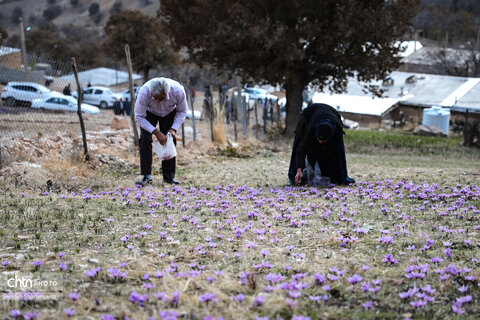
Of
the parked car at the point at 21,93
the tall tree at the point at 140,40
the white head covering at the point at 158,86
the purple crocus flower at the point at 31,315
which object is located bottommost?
the purple crocus flower at the point at 31,315

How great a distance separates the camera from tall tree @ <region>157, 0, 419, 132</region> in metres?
16.5

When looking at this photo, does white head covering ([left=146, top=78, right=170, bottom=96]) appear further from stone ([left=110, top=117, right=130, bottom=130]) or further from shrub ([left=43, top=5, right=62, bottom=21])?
shrub ([left=43, top=5, right=62, bottom=21])

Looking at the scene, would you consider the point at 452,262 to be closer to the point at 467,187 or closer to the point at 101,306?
the point at 101,306

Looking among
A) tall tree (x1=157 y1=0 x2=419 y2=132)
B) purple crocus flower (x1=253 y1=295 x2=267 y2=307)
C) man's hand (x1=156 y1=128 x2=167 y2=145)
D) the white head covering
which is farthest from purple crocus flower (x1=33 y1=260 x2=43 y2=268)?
tall tree (x1=157 y1=0 x2=419 y2=132)

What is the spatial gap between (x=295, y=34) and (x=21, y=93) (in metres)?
8.77

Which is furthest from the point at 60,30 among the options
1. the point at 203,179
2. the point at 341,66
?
the point at 203,179

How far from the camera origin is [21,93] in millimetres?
13164

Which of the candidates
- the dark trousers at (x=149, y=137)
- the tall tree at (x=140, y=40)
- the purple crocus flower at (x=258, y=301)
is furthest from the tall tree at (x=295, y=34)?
the tall tree at (x=140, y=40)

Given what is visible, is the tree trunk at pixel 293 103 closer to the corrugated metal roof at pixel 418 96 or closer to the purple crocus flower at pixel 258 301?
the purple crocus flower at pixel 258 301

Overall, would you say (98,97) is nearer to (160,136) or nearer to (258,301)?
(160,136)

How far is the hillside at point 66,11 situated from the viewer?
10825cm

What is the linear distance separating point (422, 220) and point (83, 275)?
136 inches

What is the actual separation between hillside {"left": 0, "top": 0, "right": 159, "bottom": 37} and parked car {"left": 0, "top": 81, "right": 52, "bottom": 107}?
9189 centimetres

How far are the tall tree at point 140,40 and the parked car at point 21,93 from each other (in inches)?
1404
